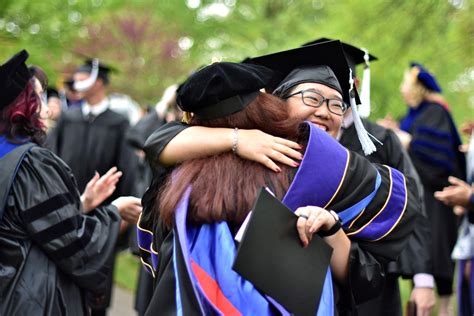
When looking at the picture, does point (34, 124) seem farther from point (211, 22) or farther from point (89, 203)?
point (211, 22)

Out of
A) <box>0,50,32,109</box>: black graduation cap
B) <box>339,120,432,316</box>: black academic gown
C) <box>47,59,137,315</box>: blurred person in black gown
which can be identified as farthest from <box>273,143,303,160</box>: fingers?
<box>47,59,137,315</box>: blurred person in black gown

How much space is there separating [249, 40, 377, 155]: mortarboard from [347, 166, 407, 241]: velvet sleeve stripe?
365 mm

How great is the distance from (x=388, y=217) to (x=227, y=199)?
0.61 metres

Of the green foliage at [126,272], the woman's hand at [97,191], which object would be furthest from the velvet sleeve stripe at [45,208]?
the green foliage at [126,272]

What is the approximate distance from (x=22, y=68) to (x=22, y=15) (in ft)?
14.0

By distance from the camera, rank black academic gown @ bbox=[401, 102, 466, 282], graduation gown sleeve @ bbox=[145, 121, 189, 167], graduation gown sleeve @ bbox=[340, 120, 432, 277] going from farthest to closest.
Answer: black academic gown @ bbox=[401, 102, 466, 282], graduation gown sleeve @ bbox=[340, 120, 432, 277], graduation gown sleeve @ bbox=[145, 121, 189, 167]

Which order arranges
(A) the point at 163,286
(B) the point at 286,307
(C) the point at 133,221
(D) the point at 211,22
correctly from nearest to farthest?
1. (B) the point at 286,307
2. (A) the point at 163,286
3. (C) the point at 133,221
4. (D) the point at 211,22

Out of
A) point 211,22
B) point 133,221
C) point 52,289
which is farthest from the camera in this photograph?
point 211,22

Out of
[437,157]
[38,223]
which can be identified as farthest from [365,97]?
[437,157]

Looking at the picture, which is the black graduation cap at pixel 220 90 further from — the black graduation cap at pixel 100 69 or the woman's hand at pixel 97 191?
the black graduation cap at pixel 100 69

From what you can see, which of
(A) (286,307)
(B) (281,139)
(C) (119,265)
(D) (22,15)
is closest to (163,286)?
(A) (286,307)

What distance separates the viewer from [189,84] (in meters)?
2.55

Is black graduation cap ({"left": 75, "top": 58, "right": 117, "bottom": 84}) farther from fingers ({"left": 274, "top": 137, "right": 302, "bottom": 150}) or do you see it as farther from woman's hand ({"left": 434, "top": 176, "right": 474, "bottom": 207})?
fingers ({"left": 274, "top": 137, "right": 302, "bottom": 150})

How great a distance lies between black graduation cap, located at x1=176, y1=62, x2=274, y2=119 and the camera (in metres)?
2.48
